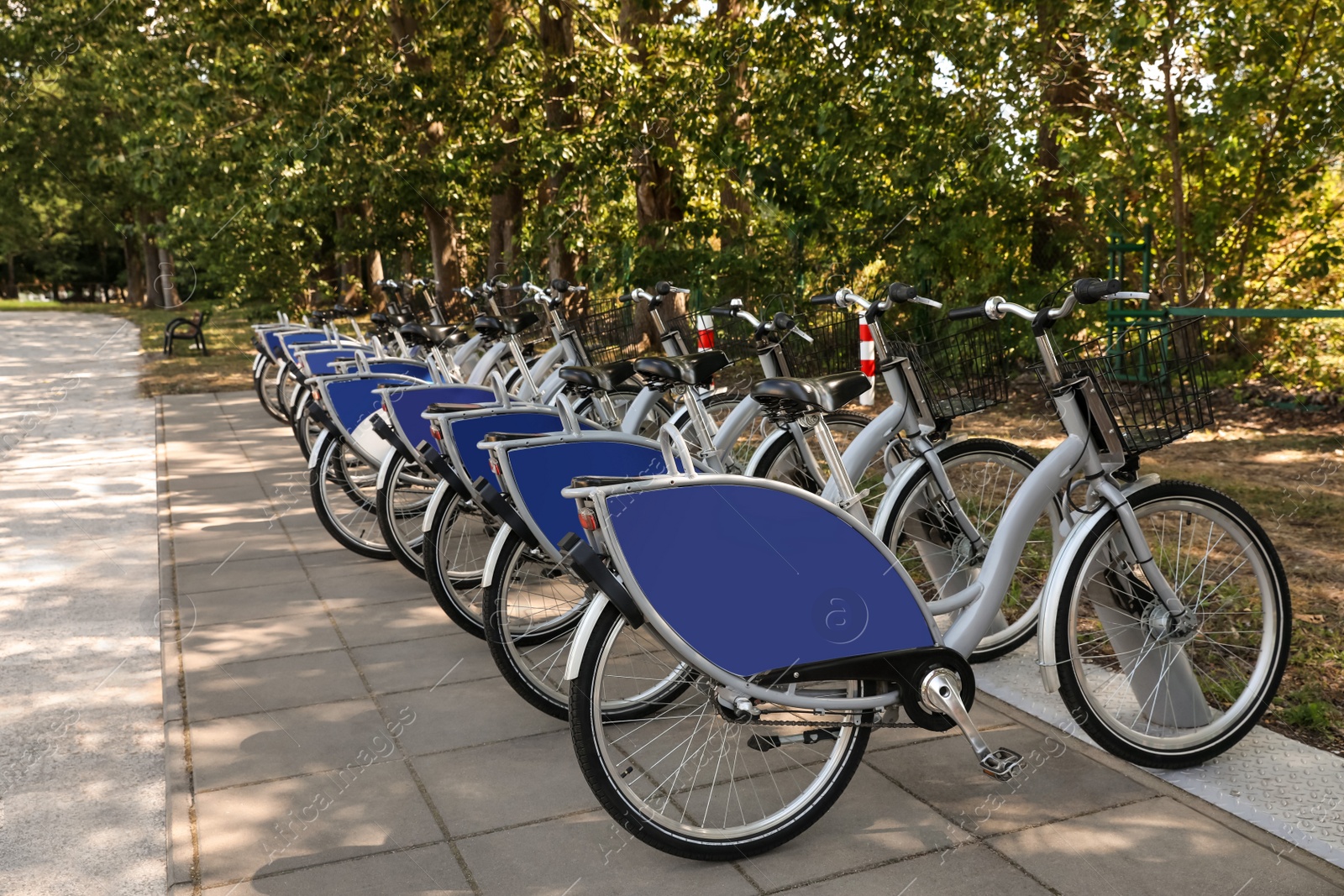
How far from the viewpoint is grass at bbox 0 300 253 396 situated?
13953mm

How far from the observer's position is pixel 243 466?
8641 mm

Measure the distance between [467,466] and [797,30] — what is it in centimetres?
524

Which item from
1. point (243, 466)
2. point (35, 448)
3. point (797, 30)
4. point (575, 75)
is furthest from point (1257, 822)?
point (575, 75)

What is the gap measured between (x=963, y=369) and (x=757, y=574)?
55.4 inches

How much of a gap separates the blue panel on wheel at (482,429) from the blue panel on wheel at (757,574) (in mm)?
1580

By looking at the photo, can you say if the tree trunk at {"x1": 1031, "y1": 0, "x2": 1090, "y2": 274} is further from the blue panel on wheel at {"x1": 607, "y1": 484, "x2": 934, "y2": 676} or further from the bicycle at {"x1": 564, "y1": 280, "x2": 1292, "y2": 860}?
the blue panel on wheel at {"x1": 607, "y1": 484, "x2": 934, "y2": 676}

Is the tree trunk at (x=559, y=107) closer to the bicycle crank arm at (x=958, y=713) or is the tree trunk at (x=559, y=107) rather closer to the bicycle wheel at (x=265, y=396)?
the bicycle wheel at (x=265, y=396)

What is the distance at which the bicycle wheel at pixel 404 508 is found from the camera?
5156 millimetres

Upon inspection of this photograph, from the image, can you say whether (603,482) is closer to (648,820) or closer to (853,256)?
(648,820)

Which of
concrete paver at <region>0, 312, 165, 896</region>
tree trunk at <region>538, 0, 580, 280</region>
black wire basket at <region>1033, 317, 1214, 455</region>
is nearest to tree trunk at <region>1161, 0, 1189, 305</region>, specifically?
tree trunk at <region>538, 0, 580, 280</region>

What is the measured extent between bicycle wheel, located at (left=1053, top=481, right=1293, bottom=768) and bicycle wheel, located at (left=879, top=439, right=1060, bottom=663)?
51 cm

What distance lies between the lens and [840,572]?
2938 mm

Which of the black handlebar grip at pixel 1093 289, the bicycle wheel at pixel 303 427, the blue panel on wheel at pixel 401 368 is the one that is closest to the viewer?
the black handlebar grip at pixel 1093 289

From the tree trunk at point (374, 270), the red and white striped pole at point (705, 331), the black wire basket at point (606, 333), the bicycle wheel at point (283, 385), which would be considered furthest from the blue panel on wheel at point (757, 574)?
the tree trunk at point (374, 270)
